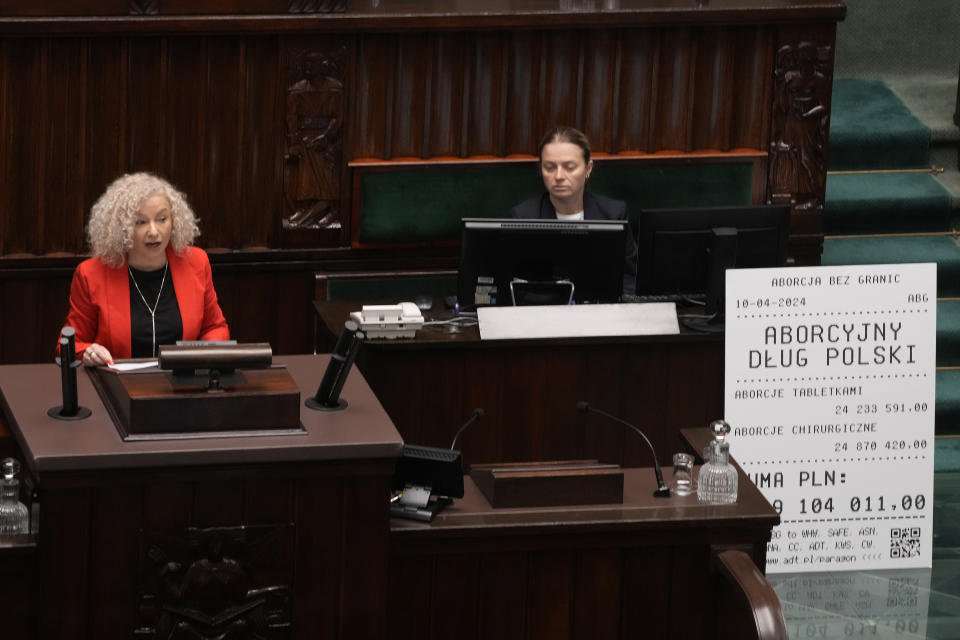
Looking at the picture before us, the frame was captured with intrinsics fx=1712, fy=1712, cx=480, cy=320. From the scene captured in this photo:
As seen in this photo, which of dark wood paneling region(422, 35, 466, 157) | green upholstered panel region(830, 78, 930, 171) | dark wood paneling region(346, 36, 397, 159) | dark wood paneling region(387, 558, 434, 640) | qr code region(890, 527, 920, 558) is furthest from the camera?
green upholstered panel region(830, 78, 930, 171)

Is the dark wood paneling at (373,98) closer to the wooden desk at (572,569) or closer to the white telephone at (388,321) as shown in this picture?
the white telephone at (388,321)

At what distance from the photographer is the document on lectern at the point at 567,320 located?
602cm

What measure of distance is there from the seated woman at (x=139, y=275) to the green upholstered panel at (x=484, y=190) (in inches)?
60.6

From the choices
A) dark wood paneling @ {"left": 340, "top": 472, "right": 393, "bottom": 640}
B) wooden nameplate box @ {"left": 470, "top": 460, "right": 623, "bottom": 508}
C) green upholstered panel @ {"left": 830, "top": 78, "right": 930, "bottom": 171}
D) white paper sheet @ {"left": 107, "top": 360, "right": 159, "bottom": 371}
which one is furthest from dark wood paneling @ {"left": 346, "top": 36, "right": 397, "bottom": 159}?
dark wood paneling @ {"left": 340, "top": 472, "right": 393, "bottom": 640}

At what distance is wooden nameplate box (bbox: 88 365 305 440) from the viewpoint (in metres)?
3.70

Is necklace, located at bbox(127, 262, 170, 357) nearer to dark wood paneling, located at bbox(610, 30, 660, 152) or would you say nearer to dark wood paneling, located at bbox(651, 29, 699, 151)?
dark wood paneling, located at bbox(610, 30, 660, 152)

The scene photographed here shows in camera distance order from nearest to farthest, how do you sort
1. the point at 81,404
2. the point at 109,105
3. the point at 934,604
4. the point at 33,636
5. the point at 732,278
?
the point at 33,636, the point at 81,404, the point at 732,278, the point at 934,604, the point at 109,105

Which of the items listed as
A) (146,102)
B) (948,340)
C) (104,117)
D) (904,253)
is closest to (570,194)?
(146,102)

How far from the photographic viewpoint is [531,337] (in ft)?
19.9

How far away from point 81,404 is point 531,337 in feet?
7.88

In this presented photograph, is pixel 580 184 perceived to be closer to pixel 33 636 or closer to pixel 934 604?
pixel 934 604

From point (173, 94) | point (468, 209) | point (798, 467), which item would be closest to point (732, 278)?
point (798, 467)

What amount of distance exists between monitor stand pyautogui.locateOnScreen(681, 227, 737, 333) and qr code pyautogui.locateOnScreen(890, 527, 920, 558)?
1.02 m

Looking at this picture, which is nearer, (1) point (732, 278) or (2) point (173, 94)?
(1) point (732, 278)
